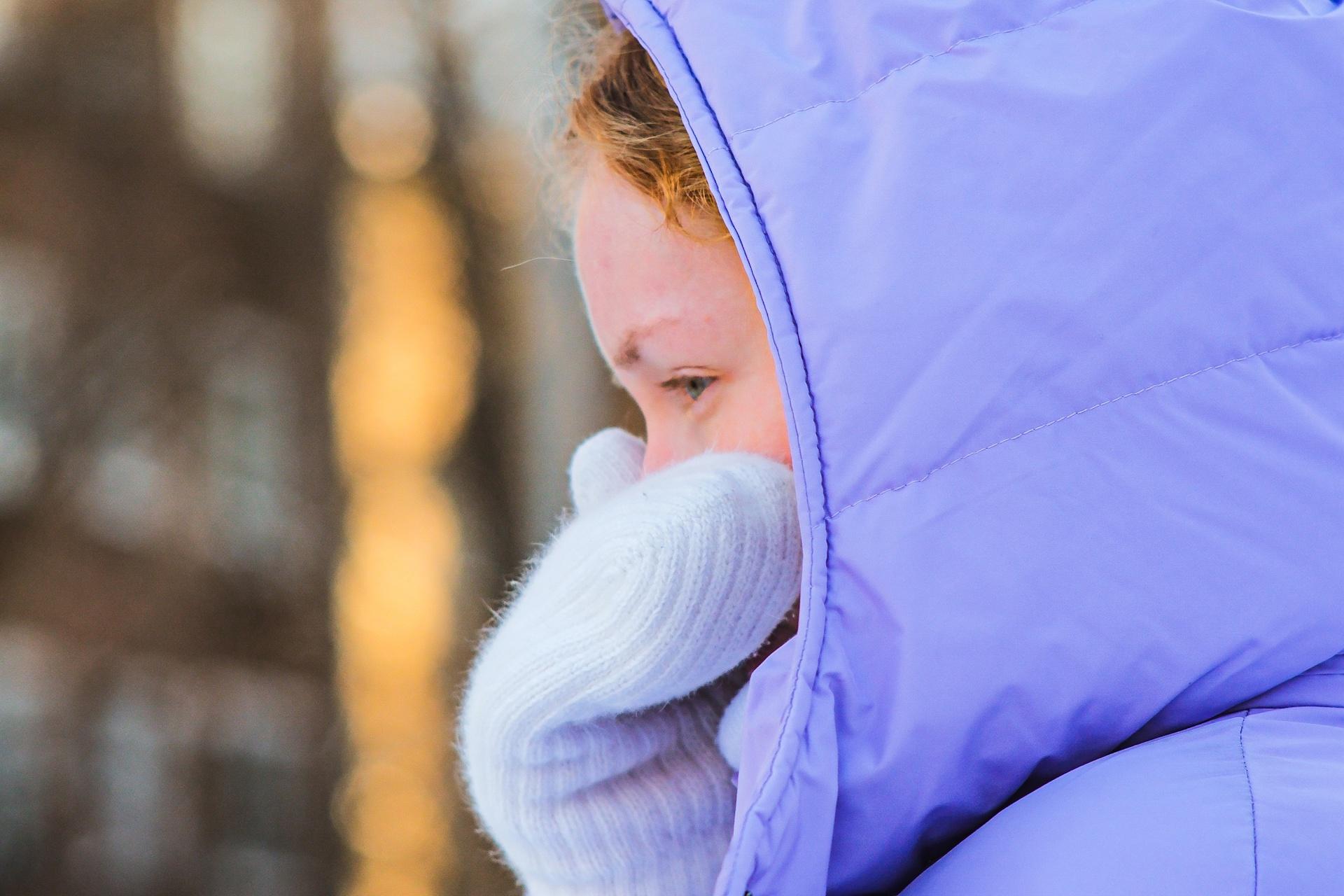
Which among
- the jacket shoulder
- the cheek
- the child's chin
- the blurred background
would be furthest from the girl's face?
the blurred background

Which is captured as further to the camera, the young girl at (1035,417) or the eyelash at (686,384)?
the eyelash at (686,384)

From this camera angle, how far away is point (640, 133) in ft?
2.37

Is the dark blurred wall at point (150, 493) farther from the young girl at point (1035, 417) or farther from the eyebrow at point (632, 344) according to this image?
the young girl at point (1035, 417)

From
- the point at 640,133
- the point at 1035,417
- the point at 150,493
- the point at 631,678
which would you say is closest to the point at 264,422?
the point at 150,493

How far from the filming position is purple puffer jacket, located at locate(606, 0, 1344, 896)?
46 cm

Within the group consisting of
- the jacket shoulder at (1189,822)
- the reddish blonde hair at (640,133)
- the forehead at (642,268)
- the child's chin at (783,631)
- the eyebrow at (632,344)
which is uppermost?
the reddish blonde hair at (640,133)

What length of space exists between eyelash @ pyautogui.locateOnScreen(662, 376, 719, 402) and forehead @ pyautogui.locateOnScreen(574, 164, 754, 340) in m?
0.05

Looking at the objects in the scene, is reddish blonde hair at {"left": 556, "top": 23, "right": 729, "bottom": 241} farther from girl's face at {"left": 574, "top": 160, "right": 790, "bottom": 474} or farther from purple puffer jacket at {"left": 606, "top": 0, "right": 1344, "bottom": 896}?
purple puffer jacket at {"left": 606, "top": 0, "right": 1344, "bottom": 896}

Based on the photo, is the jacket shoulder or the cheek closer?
the jacket shoulder

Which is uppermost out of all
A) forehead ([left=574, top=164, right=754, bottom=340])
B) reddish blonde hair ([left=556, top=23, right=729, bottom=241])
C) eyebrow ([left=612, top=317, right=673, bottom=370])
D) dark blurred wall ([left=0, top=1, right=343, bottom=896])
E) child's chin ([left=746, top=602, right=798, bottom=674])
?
reddish blonde hair ([left=556, top=23, right=729, bottom=241])

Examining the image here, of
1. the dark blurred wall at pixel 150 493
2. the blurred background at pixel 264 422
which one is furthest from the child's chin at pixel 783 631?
the dark blurred wall at pixel 150 493

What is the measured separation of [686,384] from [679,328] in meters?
0.06

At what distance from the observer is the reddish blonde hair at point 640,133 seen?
26.6 inches

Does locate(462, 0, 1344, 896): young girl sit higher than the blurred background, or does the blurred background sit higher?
locate(462, 0, 1344, 896): young girl
